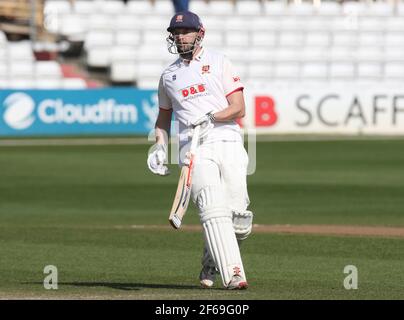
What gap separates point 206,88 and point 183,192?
31.9 inches

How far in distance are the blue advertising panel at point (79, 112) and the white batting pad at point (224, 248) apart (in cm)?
2224

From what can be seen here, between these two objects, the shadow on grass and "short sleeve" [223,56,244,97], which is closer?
"short sleeve" [223,56,244,97]

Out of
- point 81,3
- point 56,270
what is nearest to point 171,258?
point 56,270

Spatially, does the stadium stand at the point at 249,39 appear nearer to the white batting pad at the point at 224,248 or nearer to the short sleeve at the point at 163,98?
the short sleeve at the point at 163,98

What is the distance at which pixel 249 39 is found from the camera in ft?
120

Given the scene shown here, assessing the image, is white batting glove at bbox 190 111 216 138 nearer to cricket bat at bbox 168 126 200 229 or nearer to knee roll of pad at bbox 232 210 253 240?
cricket bat at bbox 168 126 200 229

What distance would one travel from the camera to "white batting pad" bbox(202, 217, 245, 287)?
841 centimetres

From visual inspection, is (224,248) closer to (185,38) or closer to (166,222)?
(185,38)

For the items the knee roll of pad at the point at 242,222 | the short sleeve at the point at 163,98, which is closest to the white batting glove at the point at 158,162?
the short sleeve at the point at 163,98

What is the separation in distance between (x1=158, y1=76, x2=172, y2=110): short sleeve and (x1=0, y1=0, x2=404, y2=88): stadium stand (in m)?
24.3

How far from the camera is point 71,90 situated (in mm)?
30781

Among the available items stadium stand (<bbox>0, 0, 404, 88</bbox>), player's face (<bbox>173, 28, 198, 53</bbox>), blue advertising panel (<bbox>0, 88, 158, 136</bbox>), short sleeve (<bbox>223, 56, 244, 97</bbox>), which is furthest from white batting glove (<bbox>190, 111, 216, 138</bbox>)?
stadium stand (<bbox>0, 0, 404, 88</bbox>)

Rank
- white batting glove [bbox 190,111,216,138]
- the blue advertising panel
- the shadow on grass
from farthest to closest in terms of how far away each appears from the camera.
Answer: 1. the blue advertising panel
2. the shadow on grass
3. white batting glove [bbox 190,111,216,138]

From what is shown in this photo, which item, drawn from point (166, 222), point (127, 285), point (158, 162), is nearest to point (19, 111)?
point (166, 222)
